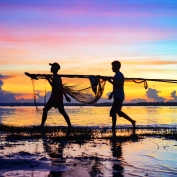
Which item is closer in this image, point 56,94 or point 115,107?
point 115,107

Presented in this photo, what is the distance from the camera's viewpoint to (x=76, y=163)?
6.53 m

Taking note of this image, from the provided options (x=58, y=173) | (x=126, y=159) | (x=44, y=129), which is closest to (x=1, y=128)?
(x=44, y=129)

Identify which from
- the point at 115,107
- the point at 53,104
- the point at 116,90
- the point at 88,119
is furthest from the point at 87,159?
the point at 88,119

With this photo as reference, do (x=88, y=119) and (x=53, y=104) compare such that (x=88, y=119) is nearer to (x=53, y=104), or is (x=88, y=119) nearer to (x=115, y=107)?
(x=53, y=104)

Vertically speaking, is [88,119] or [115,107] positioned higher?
[115,107]

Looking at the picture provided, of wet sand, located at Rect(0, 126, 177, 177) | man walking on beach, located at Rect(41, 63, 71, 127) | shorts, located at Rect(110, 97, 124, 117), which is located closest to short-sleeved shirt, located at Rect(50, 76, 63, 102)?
man walking on beach, located at Rect(41, 63, 71, 127)

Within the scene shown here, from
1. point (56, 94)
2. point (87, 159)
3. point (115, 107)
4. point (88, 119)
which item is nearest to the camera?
point (87, 159)

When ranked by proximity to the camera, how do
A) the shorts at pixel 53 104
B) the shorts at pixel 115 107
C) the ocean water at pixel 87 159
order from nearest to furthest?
the ocean water at pixel 87 159, the shorts at pixel 115 107, the shorts at pixel 53 104

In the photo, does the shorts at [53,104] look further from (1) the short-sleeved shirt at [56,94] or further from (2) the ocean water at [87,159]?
(2) the ocean water at [87,159]

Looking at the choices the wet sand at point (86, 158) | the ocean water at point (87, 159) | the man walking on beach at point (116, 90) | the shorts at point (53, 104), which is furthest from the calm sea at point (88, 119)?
the ocean water at point (87, 159)

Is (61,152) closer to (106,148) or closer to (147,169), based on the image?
(106,148)

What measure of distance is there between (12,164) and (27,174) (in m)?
0.83

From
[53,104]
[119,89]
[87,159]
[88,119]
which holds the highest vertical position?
[119,89]

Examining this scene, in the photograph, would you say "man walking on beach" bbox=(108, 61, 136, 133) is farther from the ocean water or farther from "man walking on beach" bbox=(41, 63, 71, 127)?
the ocean water
